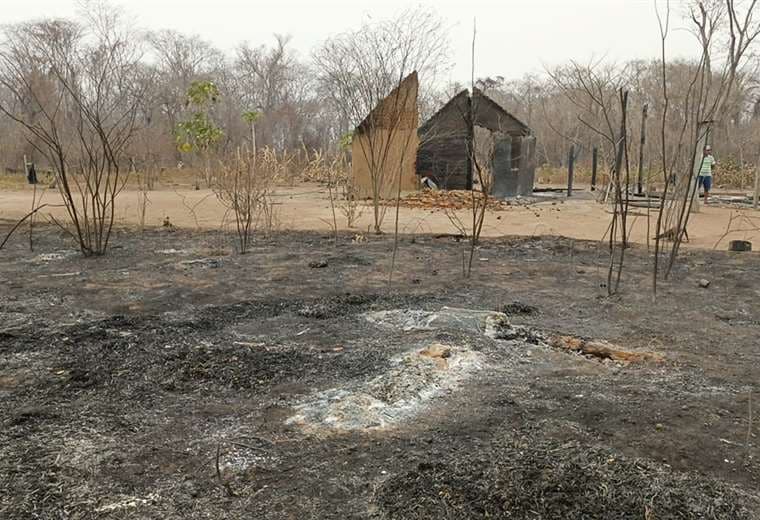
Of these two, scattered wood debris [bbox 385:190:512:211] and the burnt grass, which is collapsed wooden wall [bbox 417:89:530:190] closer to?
scattered wood debris [bbox 385:190:512:211]

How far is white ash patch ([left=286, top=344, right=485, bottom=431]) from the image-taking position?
8.14ft

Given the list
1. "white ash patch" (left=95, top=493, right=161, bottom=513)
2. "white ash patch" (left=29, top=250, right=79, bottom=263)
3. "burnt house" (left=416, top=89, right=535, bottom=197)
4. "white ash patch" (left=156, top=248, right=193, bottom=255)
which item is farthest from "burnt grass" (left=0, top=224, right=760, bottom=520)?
"burnt house" (left=416, top=89, right=535, bottom=197)

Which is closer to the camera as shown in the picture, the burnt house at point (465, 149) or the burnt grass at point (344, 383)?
the burnt grass at point (344, 383)

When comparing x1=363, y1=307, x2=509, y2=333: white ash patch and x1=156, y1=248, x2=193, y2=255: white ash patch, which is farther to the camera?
x1=156, y1=248, x2=193, y2=255: white ash patch

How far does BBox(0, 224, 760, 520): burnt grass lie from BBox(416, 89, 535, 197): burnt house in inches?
453

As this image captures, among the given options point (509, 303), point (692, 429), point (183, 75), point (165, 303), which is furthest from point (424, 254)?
point (183, 75)

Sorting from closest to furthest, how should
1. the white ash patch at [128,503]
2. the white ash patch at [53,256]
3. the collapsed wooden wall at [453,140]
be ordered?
the white ash patch at [128,503] < the white ash patch at [53,256] < the collapsed wooden wall at [453,140]

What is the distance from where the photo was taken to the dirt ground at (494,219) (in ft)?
30.1

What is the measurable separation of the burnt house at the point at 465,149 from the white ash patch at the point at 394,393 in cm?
1300

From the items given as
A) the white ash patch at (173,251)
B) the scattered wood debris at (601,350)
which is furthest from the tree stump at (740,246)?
the white ash patch at (173,251)

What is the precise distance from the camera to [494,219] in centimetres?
1123

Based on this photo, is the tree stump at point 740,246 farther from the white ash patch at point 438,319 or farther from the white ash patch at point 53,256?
the white ash patch at point 53,256

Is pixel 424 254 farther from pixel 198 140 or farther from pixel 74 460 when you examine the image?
pixel 198 140

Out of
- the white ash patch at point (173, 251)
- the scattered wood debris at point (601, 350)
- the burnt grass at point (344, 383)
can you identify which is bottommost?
the burnt grass at point (344, 383)
